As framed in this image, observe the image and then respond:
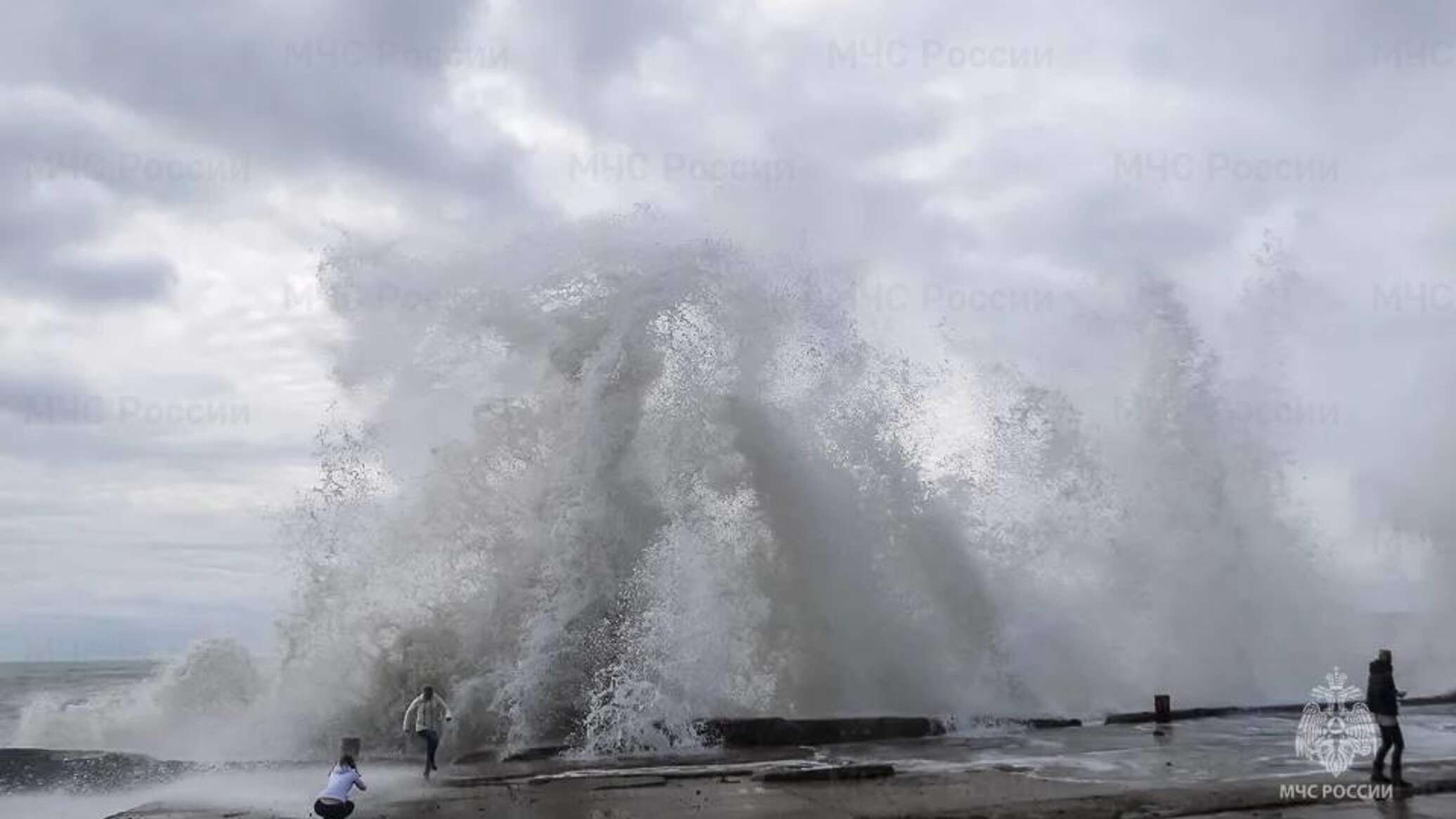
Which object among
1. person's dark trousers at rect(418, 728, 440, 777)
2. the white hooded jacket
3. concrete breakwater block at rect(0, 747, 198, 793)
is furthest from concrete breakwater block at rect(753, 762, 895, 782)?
concrete breakwater block at rect(0, 747, 198, 793)

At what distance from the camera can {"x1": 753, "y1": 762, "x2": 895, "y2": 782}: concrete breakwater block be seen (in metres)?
11.0

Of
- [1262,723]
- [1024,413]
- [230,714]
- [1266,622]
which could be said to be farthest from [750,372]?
[1266,622]

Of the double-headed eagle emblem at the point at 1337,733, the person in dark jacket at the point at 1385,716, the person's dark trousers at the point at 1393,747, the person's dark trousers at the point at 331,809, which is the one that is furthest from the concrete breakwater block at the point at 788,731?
the person's dark trousers at the point at 331,809

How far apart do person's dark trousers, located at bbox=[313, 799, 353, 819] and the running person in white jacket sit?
3775 mm

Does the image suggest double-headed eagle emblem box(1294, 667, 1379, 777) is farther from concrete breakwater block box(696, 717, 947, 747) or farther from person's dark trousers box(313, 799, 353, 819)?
person's dark trousers box(313, 799, 353, 819)

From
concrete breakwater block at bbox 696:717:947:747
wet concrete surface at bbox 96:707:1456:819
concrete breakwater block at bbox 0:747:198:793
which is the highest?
concrete breakwater block at bbox 696:717:947:747

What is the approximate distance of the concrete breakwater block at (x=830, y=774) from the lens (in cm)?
1103

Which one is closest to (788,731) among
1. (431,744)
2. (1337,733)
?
(431,744)

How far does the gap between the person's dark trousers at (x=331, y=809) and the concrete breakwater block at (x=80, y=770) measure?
19.4 feet

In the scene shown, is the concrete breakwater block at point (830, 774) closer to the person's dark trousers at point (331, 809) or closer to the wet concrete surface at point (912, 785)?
the wet concrete surface at point (912, 785)

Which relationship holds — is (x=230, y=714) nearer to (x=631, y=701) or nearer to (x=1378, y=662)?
(x=631, y=701)

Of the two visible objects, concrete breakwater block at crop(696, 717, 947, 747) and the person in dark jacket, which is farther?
concrete breakwater block at crop(696, 717, 947, 747)

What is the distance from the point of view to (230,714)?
1950 centimetres

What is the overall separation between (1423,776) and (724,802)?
6395mm
